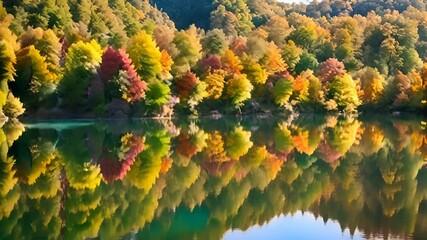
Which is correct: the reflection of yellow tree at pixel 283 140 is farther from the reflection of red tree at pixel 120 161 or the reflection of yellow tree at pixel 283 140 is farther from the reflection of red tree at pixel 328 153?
the reflection of red tree at pixel 120 161

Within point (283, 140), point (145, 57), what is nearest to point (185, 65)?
point (145, 57)

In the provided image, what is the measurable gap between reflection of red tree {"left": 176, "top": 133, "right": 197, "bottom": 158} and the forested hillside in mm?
22106

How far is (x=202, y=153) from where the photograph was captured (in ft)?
107

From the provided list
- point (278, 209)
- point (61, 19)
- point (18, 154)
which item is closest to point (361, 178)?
point (278, 209)

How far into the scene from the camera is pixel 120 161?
28.9 meters

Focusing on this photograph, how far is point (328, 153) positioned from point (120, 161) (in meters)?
12.1

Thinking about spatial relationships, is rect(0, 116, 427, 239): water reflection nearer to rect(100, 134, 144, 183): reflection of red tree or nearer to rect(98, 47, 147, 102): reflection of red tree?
rect(100, 134, 144, 183): reflection of red tree

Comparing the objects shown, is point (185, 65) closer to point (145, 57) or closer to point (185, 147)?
point (145, 57)

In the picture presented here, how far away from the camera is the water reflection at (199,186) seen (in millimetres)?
16922

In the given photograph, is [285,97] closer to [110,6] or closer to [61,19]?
[61,19]

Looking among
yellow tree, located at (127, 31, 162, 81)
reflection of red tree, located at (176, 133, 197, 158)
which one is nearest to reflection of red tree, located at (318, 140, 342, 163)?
reflection of red tree, located at (176, 133, 197, 158)

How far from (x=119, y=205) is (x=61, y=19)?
6879 cm

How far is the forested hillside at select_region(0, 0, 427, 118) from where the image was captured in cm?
6391

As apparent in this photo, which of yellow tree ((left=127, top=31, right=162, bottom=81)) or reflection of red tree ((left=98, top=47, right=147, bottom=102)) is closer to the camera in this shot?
reflection of red tree ((left=98, top=47, right=147, bottom=102))
